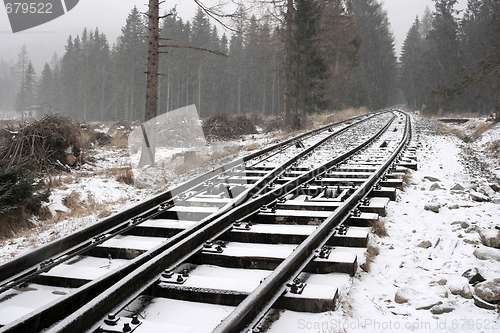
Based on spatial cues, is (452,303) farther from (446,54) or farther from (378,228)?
(446,54)

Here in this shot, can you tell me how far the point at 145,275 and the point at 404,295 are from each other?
213cm

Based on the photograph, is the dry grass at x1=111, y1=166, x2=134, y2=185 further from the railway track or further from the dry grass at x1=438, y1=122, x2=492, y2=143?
the dry grass at x1=438, y1=122, x2=492, y2=143

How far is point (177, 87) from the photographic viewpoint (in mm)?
69938

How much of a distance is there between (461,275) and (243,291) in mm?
2047

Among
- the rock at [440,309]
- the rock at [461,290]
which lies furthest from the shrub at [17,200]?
the rock at [461,290]

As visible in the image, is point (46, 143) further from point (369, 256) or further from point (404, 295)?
point (404, 295)

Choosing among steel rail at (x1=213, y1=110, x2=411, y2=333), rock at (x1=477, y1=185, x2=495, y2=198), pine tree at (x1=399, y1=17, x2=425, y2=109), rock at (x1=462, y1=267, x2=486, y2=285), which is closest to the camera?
steel rail at (x1=213, y1=110, x2=411, y2=333)

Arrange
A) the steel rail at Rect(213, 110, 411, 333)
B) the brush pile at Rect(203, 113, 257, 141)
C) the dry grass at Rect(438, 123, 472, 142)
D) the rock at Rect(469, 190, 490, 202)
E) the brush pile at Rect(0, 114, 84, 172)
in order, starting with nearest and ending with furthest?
the steel rail at Rect(213, 110, 411, 333)
the rock at Rect(469, 190, 490, 202)
the brush pile at Rect(0, 114, 84, 172)
the dry grass at Rect(438, 123, 472, 142)
the brush pile at Rect(203, 113, 257, 141)

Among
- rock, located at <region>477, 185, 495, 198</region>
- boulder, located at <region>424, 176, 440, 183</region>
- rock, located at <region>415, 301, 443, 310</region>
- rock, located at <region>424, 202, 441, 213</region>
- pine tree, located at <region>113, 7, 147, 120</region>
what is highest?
pine tree, located at <region>113, 7, 147, 120</region>

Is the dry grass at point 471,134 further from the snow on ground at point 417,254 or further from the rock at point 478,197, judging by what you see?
the rock at point 478,197

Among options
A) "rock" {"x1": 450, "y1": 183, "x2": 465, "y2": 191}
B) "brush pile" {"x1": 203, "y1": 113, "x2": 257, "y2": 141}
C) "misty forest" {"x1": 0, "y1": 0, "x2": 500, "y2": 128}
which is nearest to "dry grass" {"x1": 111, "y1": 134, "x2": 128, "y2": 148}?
"brush pile" {"x1": 203, "y1": 113, "x2": 257, "y2": 141}

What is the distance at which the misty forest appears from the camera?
21531 millimetres

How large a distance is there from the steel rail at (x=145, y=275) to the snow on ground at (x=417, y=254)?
1.11m

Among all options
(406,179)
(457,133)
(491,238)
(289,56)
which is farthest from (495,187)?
(289,56)
